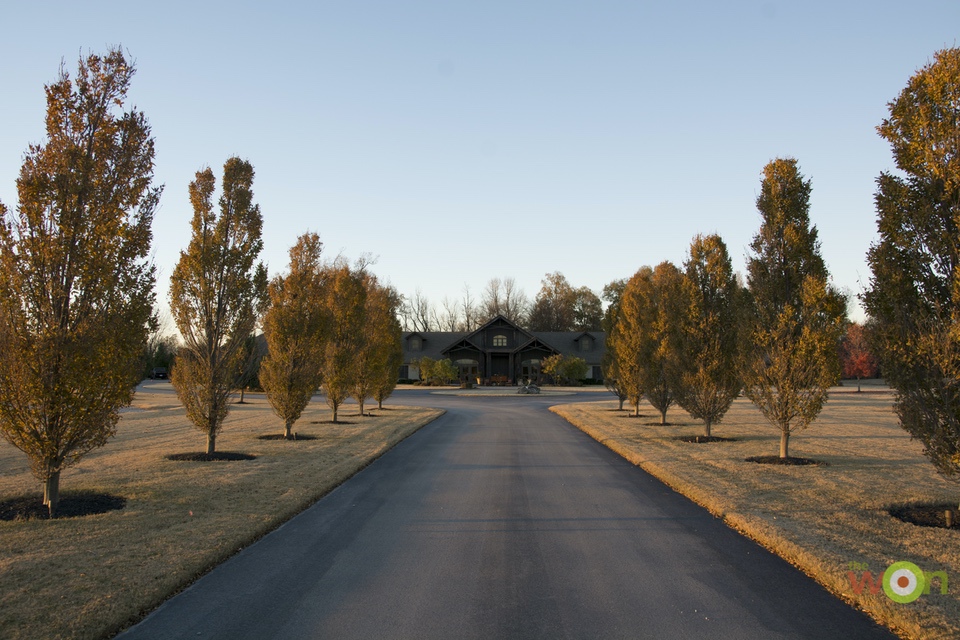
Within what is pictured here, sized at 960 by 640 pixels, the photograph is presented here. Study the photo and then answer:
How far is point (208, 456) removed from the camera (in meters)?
14.6

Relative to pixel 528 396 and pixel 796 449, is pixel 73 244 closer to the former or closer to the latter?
pixel 796 449

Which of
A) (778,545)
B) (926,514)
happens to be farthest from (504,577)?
(926,514)

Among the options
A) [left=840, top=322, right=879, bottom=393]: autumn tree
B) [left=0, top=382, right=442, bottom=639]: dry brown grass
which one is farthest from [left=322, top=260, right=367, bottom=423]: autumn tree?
[left=840, top=322, right=879, bottom=393]: autumn tree

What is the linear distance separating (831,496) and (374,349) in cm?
2098

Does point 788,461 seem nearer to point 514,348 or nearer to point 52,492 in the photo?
point 52,492

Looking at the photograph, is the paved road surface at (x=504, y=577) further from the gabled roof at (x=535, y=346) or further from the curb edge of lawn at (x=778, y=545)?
the gabled roof at (x=535, y=346)

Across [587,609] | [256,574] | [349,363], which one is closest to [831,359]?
[587,609]

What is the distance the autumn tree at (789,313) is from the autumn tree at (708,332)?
124 inches

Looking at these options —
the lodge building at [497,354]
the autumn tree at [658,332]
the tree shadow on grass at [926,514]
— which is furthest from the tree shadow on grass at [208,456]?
the lodge building at [497,354]

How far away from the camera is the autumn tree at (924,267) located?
859 cm

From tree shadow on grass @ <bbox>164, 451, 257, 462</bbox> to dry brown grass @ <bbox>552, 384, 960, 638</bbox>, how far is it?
9.72 metres

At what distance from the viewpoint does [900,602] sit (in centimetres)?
566

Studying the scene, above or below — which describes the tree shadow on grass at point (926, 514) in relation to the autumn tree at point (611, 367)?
below

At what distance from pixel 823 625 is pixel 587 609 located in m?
2.05
